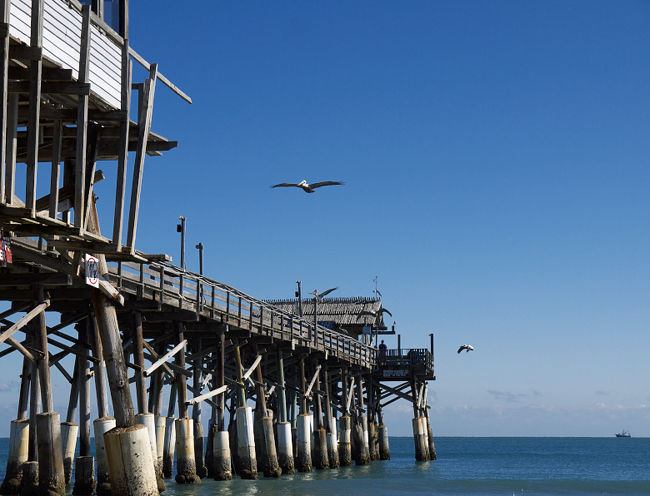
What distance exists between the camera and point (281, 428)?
109ft

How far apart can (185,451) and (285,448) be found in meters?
7.28

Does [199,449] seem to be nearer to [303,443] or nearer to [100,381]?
[303,443]

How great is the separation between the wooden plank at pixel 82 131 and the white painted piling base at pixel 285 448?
19.3 m

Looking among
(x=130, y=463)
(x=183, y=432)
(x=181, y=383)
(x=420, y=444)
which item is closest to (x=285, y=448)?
(x=183, y=432)

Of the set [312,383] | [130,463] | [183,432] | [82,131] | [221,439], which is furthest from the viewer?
[312,383]

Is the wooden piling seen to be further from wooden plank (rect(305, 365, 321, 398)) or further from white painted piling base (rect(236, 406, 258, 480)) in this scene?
wooden plank (rect(305, 365, 321, 398))

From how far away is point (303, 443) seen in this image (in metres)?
34.7

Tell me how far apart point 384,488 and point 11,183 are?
21915 mm

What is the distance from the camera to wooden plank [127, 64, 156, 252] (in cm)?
1588

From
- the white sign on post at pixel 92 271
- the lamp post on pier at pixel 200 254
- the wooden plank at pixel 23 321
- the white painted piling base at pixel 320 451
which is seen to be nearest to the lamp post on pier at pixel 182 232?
the lamp post on pier at pixel 200 254

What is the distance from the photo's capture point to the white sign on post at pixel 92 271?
622 inches

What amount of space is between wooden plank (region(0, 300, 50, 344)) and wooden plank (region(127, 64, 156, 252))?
389 cm

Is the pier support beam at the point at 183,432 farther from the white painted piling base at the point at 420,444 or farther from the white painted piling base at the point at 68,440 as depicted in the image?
the white painted piling base at the point at 420,444

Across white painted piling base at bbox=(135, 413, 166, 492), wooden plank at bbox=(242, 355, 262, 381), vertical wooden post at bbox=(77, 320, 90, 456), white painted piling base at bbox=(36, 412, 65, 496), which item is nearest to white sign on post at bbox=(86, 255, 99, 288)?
white painted piling base at bbox=(36, 412, 65, 496)
